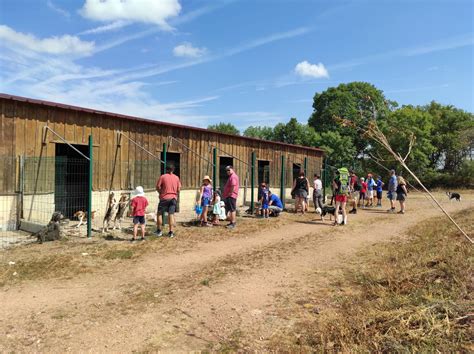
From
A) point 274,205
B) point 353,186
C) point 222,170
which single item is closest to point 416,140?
point 353,186

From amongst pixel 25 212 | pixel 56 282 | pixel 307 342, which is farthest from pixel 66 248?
pixel 307 342

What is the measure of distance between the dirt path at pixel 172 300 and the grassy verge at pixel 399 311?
1.47 ft

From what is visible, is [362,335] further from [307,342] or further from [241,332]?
[241,332]

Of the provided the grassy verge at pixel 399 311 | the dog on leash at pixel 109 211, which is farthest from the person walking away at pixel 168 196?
the grassy verge at pixel 399 311

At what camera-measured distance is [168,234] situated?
8.96 metres

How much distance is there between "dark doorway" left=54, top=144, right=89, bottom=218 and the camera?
441 inches

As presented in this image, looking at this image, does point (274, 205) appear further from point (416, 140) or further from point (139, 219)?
point (416, 140)

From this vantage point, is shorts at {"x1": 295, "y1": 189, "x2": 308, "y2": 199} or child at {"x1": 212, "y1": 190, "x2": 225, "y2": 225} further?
shorts at {"x1": 295, "y1": 189, "x2": 308, "y2": 199}

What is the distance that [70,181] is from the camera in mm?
11820

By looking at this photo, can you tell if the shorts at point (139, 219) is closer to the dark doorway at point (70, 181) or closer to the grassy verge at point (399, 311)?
the dark doorway at point (70, 181)

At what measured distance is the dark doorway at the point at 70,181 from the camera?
1120 cm

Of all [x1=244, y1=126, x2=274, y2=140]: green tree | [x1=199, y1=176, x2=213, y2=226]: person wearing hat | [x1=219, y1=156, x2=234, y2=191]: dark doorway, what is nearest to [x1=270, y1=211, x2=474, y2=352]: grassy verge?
[x1=199, y1=176, x2=213, y2=226]: person wearing hat

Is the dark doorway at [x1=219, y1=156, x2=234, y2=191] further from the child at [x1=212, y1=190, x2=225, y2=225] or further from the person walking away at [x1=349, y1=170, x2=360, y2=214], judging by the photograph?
the child at [x1=212, y1=190, x2=225, y2=225]

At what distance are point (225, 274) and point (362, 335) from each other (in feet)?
9.14
